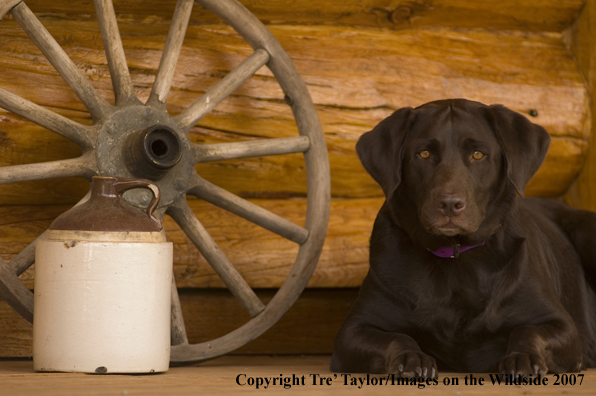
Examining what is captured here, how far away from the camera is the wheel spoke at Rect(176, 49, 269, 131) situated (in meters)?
2.64

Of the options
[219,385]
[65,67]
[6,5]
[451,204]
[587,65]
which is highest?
[587,65]

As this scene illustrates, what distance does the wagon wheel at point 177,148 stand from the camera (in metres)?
2.37

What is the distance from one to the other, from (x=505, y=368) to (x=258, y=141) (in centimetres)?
125

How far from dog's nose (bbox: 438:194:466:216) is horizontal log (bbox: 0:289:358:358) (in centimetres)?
119

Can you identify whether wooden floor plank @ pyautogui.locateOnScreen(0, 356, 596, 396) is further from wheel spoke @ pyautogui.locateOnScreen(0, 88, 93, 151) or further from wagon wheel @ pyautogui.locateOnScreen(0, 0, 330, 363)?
wheel spoke @ pyautogui.locateOnScreen(0, 88, 93, 151)

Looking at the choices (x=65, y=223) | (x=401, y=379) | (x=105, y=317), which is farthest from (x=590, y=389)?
(x=65, y=223)

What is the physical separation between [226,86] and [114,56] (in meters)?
0.43

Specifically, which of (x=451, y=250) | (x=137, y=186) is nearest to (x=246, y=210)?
(x=137, y=186)

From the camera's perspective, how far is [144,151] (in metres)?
2.31

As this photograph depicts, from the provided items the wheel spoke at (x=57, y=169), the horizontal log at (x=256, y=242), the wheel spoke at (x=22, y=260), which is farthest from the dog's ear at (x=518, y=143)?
the wheel spoke at (x=22, y=260)

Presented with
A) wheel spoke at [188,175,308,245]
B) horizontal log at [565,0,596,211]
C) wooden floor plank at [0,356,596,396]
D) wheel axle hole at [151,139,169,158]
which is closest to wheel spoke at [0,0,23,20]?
wheel axle hole at [151,139,169,158]

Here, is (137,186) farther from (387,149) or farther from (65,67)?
(387,149)

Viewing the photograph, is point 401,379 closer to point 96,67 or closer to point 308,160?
point 308,160

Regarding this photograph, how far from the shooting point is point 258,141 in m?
2.80
